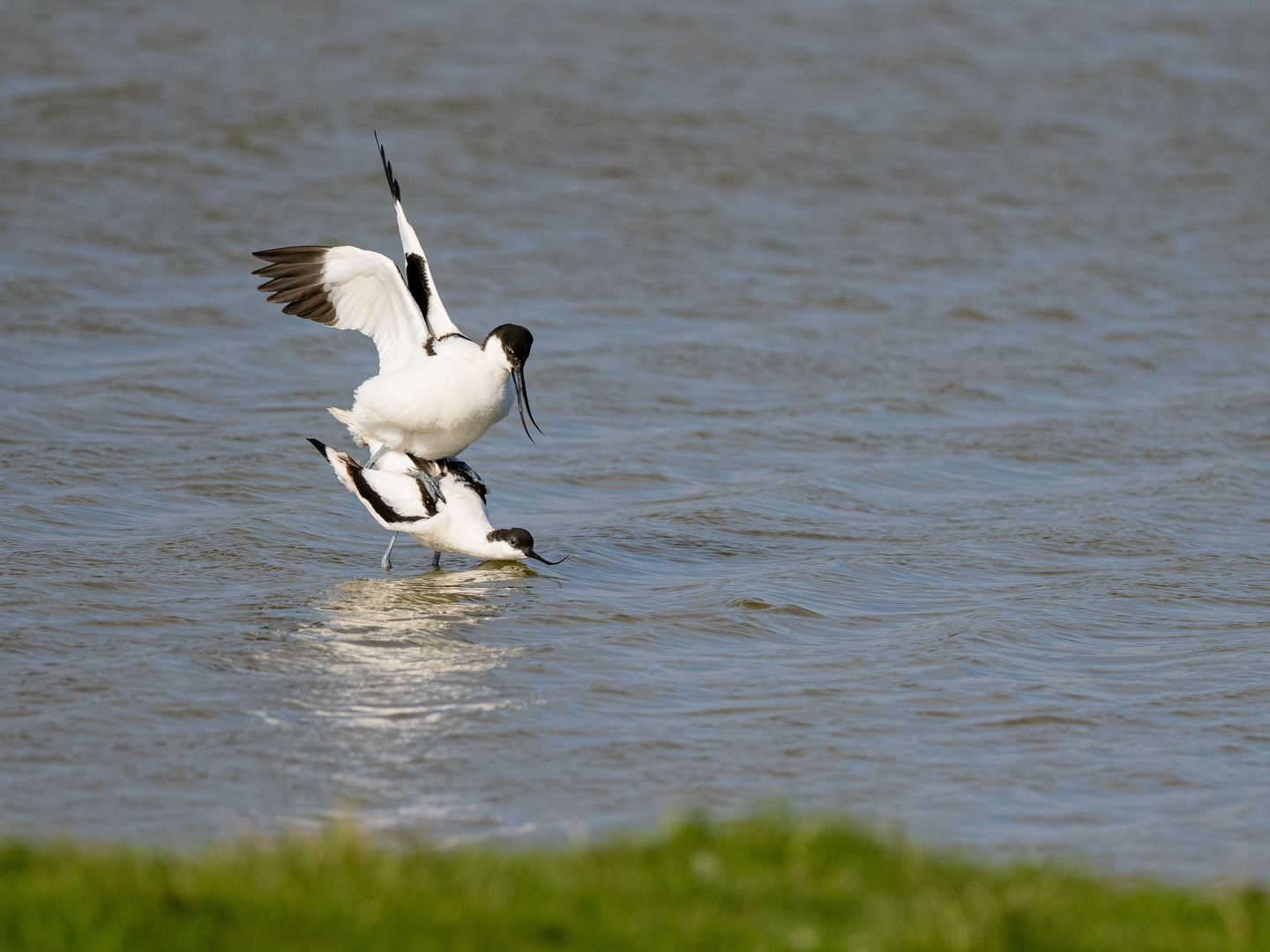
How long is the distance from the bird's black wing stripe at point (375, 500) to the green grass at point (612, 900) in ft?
15.4

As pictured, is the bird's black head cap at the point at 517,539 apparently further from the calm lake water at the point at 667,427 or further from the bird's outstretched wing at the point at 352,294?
the bird's outstretched wing at the point at 352,294

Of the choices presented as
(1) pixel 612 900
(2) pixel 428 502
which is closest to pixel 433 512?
(2) pixel 428 502

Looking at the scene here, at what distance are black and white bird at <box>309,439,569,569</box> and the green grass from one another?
14.9 ft

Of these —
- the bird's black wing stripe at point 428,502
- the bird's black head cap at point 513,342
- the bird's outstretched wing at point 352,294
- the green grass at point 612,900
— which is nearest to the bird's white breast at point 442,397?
the bird's black head cap at point 513,342

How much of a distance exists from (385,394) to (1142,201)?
1267cm

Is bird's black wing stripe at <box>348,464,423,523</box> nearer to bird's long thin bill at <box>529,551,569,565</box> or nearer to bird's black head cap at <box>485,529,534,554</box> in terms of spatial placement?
bird's black head cap at <box>485,529,534,554</box>

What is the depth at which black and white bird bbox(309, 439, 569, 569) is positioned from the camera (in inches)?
351

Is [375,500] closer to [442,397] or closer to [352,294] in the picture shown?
[442,397]

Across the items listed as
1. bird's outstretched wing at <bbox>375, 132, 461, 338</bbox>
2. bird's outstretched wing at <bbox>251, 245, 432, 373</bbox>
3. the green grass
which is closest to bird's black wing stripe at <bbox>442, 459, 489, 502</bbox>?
bird's outstretched wing at <bbox>251, 245, 432, 373</bbox>

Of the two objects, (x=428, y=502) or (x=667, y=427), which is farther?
(x=667, y=427)

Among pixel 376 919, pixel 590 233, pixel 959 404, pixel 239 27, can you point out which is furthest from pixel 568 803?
pixel 239 27

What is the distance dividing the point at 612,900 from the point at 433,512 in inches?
212

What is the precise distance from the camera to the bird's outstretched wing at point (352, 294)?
907cm

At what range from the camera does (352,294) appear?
930 cm
